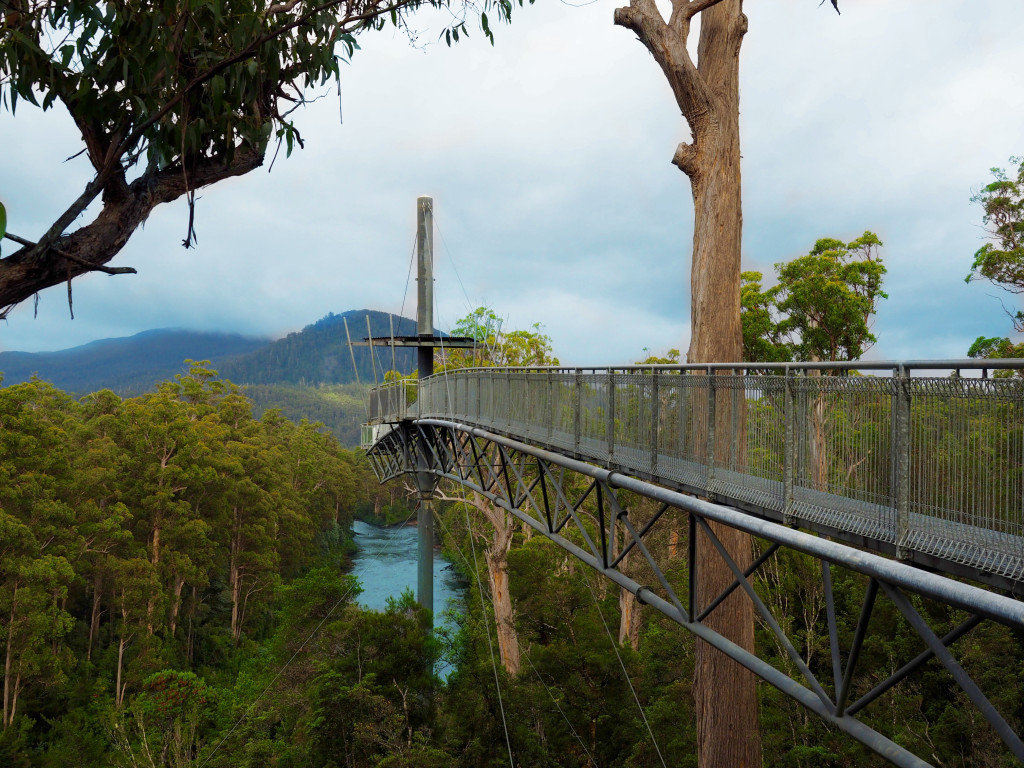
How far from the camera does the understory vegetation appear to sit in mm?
17031

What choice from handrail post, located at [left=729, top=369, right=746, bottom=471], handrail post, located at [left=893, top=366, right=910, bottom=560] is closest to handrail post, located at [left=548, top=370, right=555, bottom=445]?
handrail post, located at [left=729, top=369, right=746, bottom=471]

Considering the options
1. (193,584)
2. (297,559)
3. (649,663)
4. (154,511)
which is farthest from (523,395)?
(297,559)

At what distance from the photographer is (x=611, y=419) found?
7965mm

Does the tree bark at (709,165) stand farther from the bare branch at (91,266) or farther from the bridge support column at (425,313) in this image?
the bridge support column at (425,313)

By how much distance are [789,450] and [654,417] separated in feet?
6.79

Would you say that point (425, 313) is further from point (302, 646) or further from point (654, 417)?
point (654, 417)

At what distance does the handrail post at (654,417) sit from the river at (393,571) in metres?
31.0

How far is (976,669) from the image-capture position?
1452 cm

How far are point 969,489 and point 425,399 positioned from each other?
48.1ft

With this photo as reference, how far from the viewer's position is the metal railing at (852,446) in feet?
12.7

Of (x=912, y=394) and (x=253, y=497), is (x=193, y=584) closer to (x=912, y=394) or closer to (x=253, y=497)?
(x=253, y=497)

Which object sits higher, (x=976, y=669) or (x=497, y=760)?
(x=976, y=669)

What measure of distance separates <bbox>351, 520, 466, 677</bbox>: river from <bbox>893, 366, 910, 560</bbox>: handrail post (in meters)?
33.9

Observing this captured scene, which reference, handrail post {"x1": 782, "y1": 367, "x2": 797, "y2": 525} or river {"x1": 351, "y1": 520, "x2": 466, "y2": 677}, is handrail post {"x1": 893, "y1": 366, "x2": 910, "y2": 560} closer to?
handrail post {"x1": 782, "y1": 367, "x2": 797, "y2": 525}
